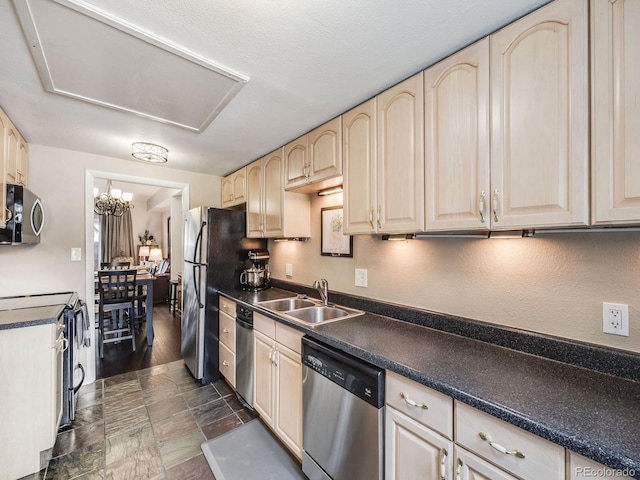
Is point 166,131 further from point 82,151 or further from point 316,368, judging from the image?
point 316,368

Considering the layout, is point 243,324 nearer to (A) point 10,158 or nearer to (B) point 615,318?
(A) point 10,158

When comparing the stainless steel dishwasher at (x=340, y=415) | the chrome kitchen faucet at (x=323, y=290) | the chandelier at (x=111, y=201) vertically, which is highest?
the chandelier at (x=111, y=201)

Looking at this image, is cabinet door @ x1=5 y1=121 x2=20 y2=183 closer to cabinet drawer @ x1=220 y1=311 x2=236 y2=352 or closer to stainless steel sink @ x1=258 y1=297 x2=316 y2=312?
cabinet drawer @ x1=220 y1=311 x2=236 y2=352

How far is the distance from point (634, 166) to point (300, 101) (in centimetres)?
155

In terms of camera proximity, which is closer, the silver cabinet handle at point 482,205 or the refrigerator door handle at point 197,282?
the silver cabinet handle at point 482,205

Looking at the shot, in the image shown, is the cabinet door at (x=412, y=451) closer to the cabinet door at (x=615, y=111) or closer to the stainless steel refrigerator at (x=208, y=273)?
the cabinet door at (x=615, y=111)

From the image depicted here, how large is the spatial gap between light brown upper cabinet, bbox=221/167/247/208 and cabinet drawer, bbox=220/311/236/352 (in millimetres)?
1266

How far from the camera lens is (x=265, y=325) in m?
1.97

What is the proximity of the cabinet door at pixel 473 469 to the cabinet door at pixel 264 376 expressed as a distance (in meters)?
1.24

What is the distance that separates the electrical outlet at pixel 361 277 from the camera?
1997 millimetres

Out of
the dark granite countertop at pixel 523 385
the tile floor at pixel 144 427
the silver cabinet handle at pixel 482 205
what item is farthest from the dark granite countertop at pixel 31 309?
the silver cabinet handle at pixel 482 205

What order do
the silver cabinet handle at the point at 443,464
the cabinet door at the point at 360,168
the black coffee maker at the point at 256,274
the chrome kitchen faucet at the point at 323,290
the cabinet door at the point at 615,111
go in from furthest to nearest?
the black coffee maker at the point at 256,274 < the chrome kitchen faucet at the point at 323,290 < the cabinet door at the point at 360,168 < the silver cabinet handle at the point at 443,464 < the cabinet door at the point at 615,111

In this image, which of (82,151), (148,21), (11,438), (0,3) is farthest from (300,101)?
(11,438)

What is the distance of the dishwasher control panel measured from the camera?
3.85 ft
